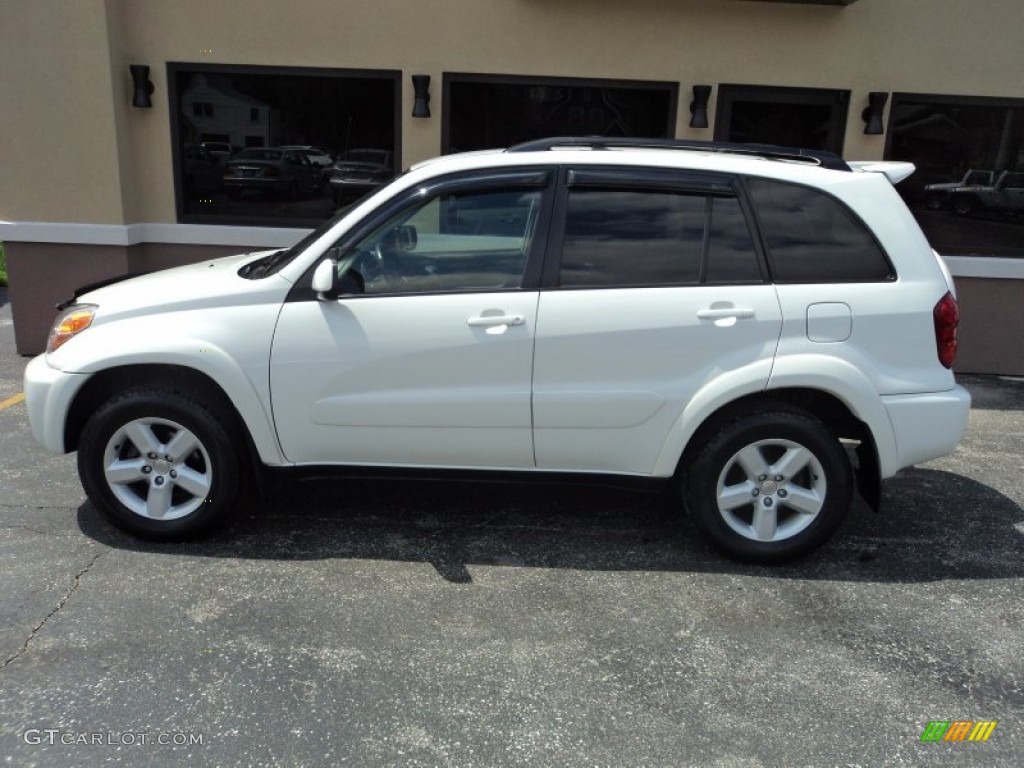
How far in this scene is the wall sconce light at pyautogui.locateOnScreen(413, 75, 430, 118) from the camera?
23.9 ft

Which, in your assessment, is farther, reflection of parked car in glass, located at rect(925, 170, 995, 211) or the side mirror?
reflection of parked car in glass, located at rect(925, 170, 995, 211)

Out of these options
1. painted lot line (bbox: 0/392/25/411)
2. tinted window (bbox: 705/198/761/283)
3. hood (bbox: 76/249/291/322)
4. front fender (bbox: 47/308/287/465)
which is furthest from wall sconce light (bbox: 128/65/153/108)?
tinted window (bbox: 705/198/761/283)

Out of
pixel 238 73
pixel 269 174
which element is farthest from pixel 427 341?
pixel 238 73

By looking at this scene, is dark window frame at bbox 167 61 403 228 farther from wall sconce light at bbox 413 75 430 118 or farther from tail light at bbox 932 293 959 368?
tail light at bbox 932 293 959 368

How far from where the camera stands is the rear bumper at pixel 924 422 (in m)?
3.86

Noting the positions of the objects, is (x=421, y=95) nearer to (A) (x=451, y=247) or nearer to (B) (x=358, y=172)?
(B) (x=358, y=172)

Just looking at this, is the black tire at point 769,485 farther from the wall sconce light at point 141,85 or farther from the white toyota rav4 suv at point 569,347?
the wall sconce light at point 141,85

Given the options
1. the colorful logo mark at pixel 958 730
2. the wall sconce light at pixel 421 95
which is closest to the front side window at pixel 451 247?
the colorful logo mark at pixel 958 730

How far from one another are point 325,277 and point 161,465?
4.05 feet

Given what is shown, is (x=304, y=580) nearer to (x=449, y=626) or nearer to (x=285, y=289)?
(x=449, y=626)

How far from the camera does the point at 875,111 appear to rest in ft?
24.1

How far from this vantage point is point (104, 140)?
23.7ft

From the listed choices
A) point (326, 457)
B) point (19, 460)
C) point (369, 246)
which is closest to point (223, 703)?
point (326, 457)

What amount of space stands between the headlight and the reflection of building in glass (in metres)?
4.10
